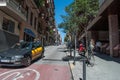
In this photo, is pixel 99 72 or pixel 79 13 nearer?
pixel 99 72

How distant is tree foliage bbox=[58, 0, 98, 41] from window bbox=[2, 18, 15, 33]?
7615 millimetres

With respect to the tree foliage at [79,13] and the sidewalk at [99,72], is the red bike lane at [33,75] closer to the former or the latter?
the sidewalk at [99,72]

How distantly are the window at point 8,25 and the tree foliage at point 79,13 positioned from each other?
25.0 feet

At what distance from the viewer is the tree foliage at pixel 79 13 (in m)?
24.9

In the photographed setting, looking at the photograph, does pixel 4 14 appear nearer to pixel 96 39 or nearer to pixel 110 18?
pixel 110 18

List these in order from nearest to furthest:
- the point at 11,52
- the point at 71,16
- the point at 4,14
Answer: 1. the point at 11,52
2. the point at 4,14
3. the point at 71,16

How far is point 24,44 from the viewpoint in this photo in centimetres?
1331

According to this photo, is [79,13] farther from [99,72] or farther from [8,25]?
[99,72]

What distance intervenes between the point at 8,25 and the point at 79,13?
37.5 ft

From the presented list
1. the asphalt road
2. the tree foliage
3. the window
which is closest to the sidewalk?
the asphalt road

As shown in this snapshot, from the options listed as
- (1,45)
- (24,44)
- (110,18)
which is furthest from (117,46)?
(1,45)

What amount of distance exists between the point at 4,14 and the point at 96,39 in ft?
57.2

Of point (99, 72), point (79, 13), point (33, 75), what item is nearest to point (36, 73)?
point (33, 75)

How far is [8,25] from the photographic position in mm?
20594
